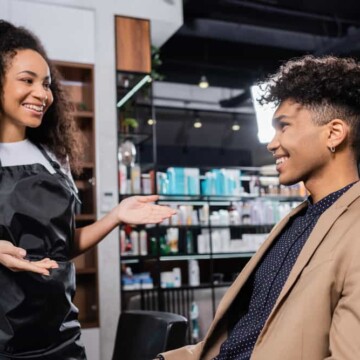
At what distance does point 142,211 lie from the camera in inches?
59.4

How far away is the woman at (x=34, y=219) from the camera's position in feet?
4.25

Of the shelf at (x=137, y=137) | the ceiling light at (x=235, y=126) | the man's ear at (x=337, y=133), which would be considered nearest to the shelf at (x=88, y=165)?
the shelf at (x=137, y=137)

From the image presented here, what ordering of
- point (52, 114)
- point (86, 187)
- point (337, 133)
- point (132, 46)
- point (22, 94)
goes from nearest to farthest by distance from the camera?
point (337, 133) → point (22, 94) → point (52, 114) → point (86, 187) → point (132, 46)

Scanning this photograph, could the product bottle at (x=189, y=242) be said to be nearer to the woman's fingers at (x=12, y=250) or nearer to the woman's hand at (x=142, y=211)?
the woman's hand at (x=142, y=211)

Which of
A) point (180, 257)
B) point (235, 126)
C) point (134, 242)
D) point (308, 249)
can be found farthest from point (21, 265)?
point (235, 126)

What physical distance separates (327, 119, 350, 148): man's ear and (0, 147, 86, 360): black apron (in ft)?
2.40

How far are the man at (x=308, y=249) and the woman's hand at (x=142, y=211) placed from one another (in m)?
0.30

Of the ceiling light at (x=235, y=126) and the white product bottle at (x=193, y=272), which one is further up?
the ceiling light at (x=235, y=126)

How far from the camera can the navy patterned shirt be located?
1236 mm

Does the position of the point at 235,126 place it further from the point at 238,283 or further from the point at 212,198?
the point at 238,283

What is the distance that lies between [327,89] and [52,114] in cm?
88

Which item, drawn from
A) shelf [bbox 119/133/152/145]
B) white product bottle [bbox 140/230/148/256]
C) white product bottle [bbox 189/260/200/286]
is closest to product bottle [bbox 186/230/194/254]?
white product bottle [bbox 189/260/200/286]

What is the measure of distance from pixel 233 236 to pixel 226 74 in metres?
2.99

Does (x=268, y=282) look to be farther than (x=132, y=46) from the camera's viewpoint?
No
